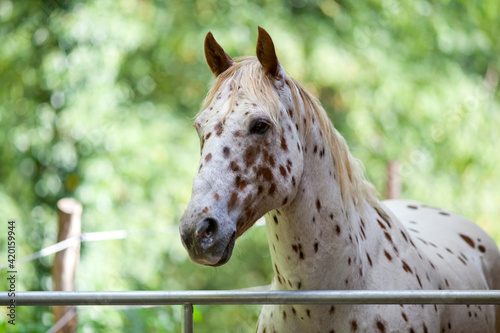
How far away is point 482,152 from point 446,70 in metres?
1.02

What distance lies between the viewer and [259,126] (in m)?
1.68

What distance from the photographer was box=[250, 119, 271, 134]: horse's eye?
1.66 metres

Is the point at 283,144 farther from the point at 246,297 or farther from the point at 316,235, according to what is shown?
the point at 246,297

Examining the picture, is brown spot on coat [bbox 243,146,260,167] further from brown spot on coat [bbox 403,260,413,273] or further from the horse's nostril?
brown spot on coat [bbox 403,260,413,273]

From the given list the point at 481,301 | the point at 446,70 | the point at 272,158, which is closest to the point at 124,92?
the point at 446,70

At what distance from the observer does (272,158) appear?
66.9 inches

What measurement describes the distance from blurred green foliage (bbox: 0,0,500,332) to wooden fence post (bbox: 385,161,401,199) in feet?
0.29

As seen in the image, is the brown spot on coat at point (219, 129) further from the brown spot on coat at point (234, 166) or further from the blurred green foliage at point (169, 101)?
the blurred green foliage at point (169, 101)

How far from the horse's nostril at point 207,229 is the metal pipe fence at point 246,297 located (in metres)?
0.15

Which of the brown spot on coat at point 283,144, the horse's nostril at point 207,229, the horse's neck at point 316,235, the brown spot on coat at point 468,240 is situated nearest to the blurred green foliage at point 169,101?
the brown spot on coat at point 468,240

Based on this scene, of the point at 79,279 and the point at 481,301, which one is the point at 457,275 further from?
the point at 79,279

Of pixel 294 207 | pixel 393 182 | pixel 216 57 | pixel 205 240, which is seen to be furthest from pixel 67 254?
pixel 393 182

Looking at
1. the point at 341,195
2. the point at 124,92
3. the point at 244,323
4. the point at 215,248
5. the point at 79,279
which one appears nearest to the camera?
the point at 215,248

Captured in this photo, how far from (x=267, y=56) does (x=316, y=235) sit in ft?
1.94
